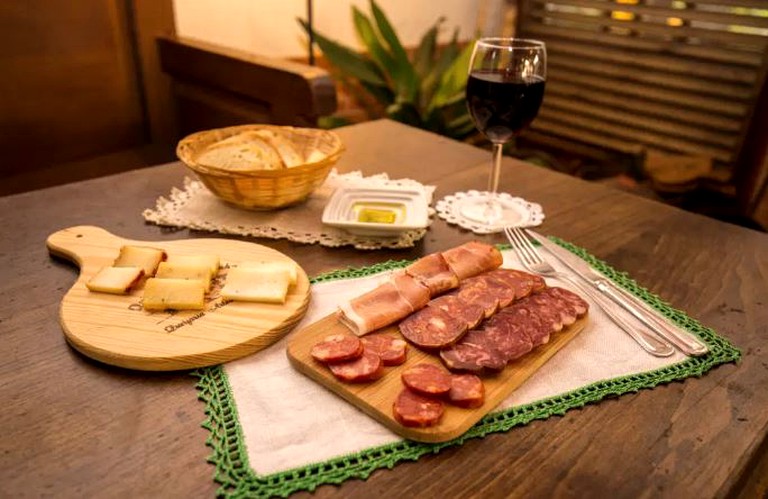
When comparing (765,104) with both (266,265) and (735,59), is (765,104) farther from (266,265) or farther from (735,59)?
(266,265)

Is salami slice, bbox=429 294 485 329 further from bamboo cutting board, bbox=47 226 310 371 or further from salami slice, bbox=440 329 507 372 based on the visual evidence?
bamboo cutting board, bbox=47 226 310 371

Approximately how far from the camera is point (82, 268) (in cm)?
84

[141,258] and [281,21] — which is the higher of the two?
[281,21]

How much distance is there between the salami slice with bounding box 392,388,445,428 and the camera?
22.9 inches

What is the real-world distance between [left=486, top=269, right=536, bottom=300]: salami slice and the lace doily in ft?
0.69

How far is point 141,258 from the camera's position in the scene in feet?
2.77

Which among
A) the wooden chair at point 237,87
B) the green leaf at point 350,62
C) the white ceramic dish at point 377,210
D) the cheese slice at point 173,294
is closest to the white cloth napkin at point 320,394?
the cheese slice at point 173,294

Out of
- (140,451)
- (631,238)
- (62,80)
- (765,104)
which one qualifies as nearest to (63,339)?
(140,451)

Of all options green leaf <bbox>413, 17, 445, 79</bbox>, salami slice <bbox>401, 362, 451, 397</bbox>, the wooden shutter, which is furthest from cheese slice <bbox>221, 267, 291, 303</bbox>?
the wooden shutter

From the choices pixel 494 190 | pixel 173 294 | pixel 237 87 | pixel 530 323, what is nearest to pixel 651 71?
pixel 237 87

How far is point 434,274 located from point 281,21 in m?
2.22

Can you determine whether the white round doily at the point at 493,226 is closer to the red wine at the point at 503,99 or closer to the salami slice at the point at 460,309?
the red wine at the point at 503,99

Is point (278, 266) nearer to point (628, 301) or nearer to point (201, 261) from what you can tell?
point (201, 261)

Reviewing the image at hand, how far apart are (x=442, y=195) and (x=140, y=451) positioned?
0.83 m
